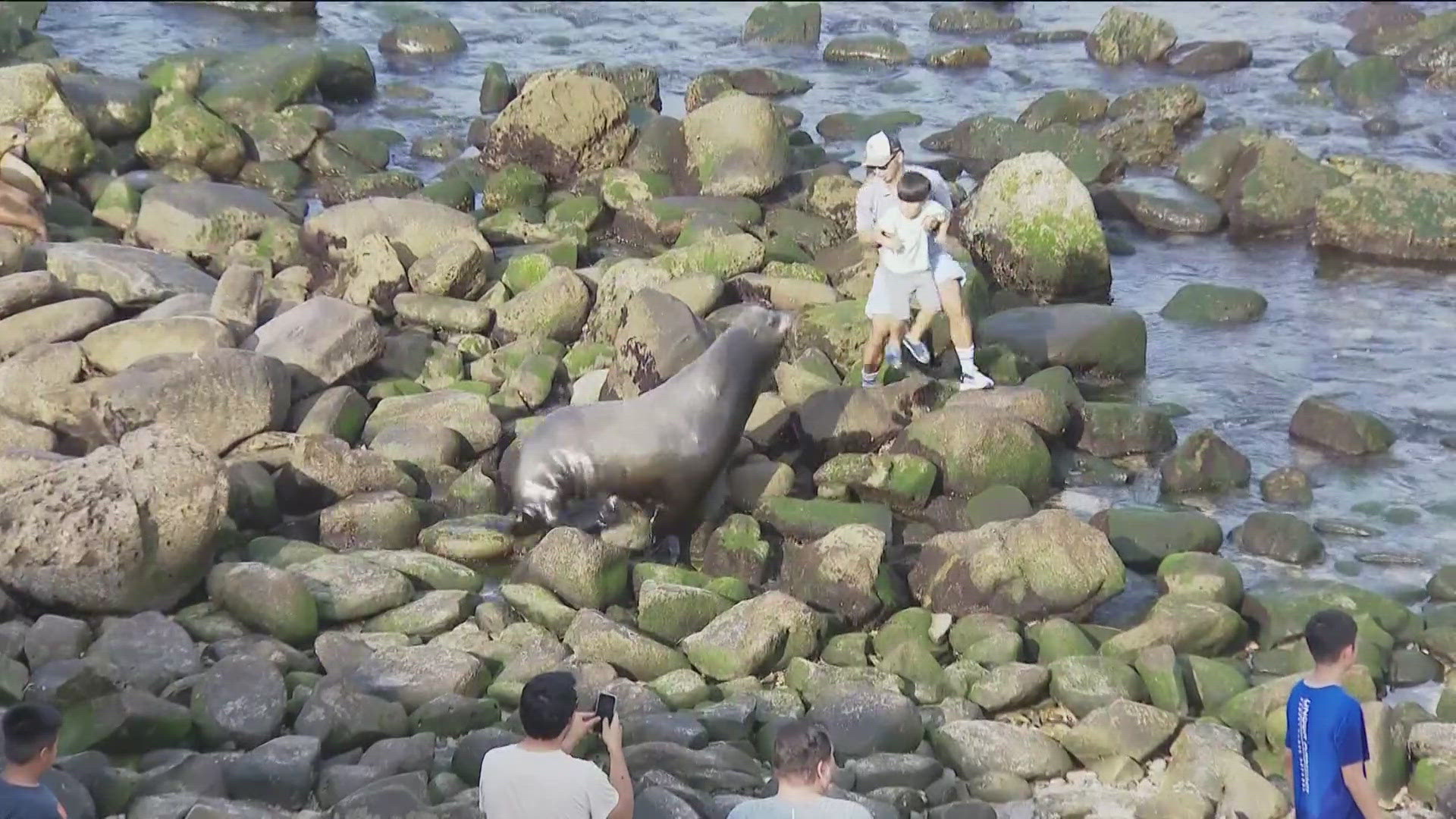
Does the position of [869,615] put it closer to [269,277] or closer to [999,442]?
[999,442]

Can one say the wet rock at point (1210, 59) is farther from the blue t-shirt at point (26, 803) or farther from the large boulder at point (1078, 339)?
the blue t-shirt at point (26, 803)

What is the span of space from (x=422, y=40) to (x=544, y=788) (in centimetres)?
2097

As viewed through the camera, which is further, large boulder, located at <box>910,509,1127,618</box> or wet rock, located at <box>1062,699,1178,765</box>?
large boulder, located at <box>910,509,1127,618</box>

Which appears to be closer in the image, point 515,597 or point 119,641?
point 119,641

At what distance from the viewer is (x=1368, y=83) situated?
23391 millimetres

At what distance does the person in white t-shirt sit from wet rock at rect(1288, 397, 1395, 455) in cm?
288

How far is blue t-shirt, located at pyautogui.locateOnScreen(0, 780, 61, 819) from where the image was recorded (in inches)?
239

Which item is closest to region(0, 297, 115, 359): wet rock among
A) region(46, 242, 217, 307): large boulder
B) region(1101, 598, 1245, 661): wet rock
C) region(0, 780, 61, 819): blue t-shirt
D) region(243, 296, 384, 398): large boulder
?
region(46, 242, 217, 307): large boulder

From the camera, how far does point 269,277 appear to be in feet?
49.8

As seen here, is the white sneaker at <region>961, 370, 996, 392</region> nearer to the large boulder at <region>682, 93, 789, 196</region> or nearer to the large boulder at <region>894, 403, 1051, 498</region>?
the large boulder at <region>894, 403, 1051, 498</region>

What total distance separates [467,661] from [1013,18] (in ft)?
69.8

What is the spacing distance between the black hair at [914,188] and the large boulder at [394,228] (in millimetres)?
4398

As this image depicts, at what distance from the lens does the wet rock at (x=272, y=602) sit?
962 cm

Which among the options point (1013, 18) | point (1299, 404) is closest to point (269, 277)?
point (1299, 404)
